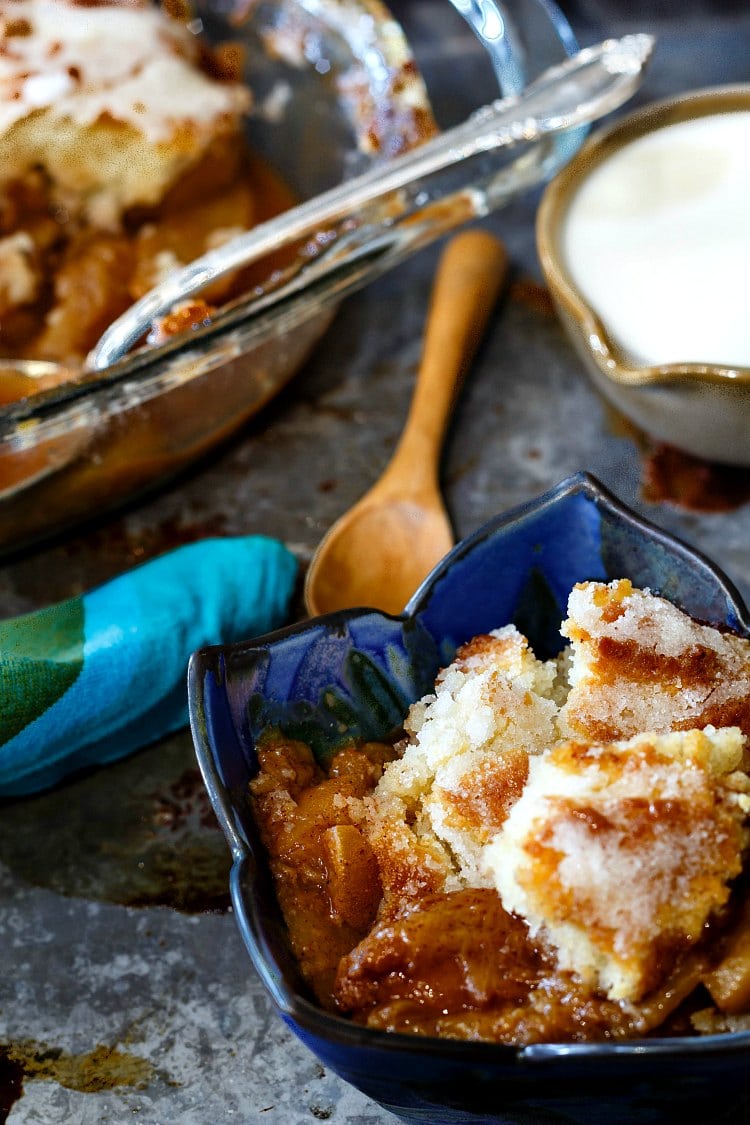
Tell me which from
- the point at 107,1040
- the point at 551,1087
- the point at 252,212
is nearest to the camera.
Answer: the point at 551,1087

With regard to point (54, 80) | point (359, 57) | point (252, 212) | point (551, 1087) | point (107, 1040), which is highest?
point (54, 80)

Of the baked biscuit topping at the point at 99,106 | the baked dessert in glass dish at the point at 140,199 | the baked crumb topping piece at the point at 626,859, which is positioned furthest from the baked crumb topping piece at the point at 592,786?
the baked biscuit topping at the point at 99,106

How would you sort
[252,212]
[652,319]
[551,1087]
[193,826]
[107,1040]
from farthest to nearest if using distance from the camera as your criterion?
[252,212], [652,319], [193,826], [107,1040], [551,1087]

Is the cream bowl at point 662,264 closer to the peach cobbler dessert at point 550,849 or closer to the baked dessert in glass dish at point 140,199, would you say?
the baked dessert in glass dish at point 140,199

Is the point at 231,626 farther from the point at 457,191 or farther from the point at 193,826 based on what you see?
the point at 457,191

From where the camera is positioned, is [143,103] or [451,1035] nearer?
[451,1035]

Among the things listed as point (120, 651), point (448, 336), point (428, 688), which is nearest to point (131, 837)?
point (120, 651)

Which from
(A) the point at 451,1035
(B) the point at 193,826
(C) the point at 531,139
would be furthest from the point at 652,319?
(A) the point at 451,1035

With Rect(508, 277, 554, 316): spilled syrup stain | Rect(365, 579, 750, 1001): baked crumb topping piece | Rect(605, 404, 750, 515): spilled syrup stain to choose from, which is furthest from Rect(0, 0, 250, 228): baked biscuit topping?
Rect(365, 579, 750, 1001): baked crumb topping piece
